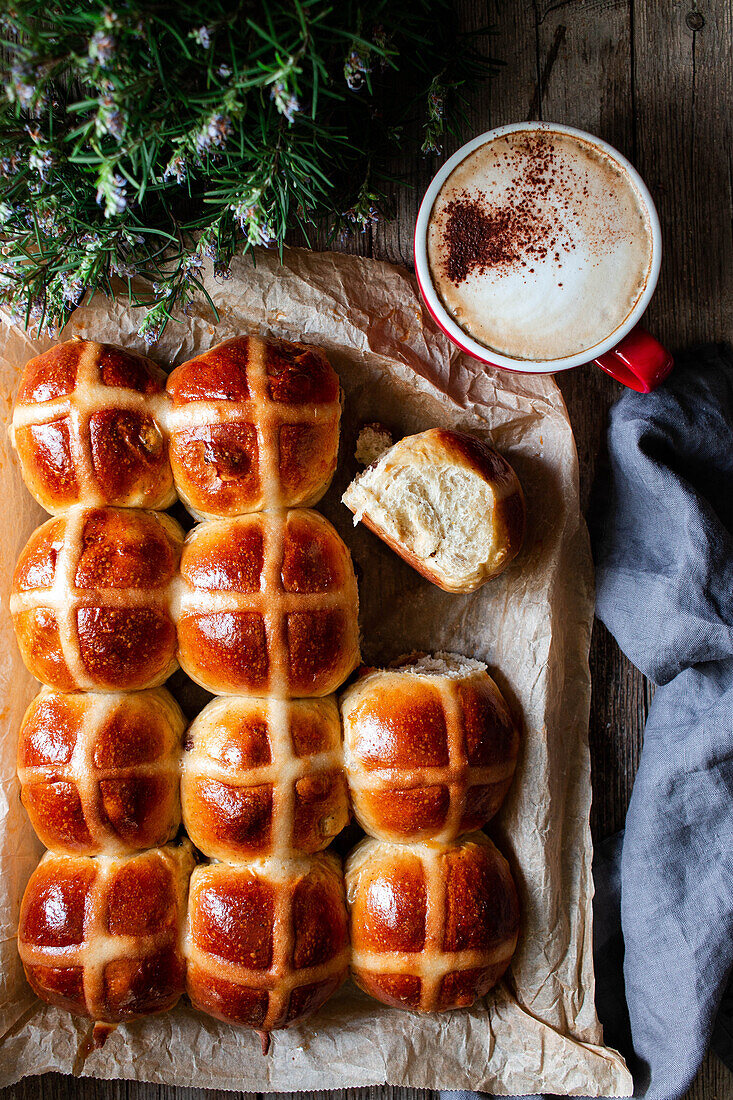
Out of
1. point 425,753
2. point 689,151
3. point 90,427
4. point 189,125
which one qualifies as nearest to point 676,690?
point 425,753

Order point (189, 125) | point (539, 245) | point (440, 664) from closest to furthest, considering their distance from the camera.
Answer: point (189, 125) < point (539, 245) < point (440, 664)

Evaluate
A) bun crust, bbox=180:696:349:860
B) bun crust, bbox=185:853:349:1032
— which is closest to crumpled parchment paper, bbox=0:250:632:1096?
bun crust, bbox=185:853:349:1032

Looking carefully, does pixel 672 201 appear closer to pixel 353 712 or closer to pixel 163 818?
pixel 353 712

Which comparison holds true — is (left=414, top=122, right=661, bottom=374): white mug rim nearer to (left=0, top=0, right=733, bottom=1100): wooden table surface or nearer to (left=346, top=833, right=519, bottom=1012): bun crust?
(left=0, top=0, right=733, bottom=1100): wooden table surface

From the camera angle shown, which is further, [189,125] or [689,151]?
[689,151]

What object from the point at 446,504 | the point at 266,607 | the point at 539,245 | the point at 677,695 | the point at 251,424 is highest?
the point at 539,245

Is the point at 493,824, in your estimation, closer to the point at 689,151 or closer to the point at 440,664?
the point at 440,664
